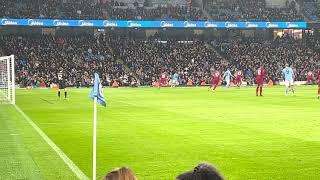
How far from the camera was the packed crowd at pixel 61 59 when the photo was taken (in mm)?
60031

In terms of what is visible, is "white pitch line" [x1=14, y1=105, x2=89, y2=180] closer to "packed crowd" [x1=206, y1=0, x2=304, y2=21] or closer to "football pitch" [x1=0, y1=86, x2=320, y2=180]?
"football pitch" [x1=0, y1=86, x2=320, y2=180]

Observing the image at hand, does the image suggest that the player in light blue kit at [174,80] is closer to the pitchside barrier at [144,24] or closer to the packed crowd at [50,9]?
the pitchside barrier at [144,24]

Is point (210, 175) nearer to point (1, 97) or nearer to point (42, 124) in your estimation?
point (42, 124)

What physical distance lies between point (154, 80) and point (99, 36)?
1192 cm

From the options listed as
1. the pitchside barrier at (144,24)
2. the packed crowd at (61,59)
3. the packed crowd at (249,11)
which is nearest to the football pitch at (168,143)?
the packed crowd at (61,59)

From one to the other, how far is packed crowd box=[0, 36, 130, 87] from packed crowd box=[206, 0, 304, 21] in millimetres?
17684

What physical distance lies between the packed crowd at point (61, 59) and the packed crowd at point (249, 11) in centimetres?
1768

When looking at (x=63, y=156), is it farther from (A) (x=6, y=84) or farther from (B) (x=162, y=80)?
(B) (x=162, y=80)

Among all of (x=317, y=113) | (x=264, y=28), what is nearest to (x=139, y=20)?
(x=264, y=28)

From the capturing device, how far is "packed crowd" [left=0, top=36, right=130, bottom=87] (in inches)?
2363

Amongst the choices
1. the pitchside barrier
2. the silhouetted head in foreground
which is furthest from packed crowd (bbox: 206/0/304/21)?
the silhouetted head in foreground

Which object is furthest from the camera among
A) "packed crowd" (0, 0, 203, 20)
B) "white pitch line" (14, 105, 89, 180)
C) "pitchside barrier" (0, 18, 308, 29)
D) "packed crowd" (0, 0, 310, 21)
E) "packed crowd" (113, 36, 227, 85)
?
"packed crowd" (0, 0, 310, 21)

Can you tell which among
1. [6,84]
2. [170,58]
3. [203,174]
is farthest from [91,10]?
[203,174]

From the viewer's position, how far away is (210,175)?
11.9 ft
